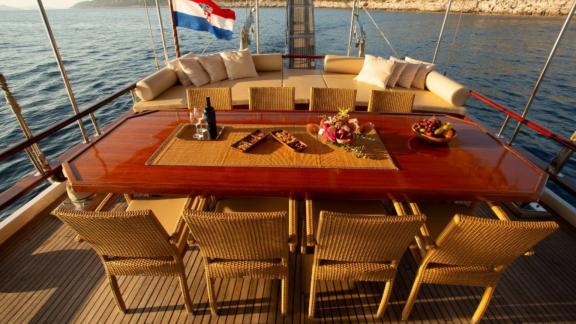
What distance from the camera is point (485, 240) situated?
1442 millimetres

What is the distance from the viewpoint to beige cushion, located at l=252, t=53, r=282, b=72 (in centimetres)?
544

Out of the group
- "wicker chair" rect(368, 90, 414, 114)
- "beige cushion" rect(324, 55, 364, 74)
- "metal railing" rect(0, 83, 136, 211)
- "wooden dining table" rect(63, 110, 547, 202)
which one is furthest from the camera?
"beige cushion" rect(324, 55, 364, 74)

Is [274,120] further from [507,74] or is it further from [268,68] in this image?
[507,74]

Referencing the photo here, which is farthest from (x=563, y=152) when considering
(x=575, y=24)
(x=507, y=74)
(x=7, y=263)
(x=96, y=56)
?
(x=575, y=24)

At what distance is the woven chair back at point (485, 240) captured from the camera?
1335 millimetres

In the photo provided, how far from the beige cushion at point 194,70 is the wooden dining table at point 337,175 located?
266 centimetres

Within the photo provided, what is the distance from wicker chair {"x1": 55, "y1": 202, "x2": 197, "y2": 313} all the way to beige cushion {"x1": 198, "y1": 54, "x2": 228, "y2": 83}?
3.82 metres

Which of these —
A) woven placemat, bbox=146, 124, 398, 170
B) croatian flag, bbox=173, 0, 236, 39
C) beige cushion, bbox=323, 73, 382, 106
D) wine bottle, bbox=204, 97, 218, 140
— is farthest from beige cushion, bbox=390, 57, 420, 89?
wine bottle, bbox=204, 97, 218, 140

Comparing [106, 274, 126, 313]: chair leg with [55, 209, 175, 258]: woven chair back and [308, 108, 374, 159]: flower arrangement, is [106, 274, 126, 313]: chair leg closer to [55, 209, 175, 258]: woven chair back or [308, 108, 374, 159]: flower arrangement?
[55, 209, 175, 258]: woven chair back

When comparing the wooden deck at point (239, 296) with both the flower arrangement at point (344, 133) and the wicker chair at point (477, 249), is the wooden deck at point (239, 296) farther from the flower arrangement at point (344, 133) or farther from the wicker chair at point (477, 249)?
the flower arrangement at point (344, 133)

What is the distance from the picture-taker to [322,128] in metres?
2.14

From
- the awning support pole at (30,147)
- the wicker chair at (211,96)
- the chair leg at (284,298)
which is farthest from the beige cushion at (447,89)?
the awning support pole at (30,147)

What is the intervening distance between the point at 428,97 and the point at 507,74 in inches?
497

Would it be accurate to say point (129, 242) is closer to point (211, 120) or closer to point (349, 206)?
point (211, 120)
